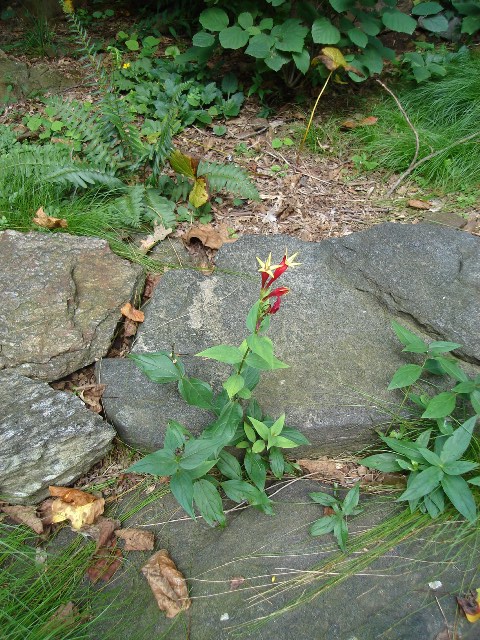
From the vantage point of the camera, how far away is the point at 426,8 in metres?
4.52

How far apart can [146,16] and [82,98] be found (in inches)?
45.1

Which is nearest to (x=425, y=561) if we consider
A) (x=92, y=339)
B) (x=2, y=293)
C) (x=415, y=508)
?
(x=415, y=508)

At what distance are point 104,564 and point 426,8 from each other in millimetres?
4545

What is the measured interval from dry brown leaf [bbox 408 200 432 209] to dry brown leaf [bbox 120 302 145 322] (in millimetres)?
1957

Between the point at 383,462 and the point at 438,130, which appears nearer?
the point at 383,462

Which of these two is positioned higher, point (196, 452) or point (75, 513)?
point (196, 452)

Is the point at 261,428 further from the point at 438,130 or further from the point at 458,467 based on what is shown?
the point at 438,130

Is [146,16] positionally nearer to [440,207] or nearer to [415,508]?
[440,207]

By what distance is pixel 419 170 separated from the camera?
3932 millimetres

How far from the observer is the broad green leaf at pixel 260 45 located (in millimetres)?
3855

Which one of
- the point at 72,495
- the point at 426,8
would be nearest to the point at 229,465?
the point at 72,495

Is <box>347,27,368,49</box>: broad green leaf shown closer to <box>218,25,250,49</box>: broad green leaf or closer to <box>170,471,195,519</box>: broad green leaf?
<box>218,25,250,49</box>: broad green leaf

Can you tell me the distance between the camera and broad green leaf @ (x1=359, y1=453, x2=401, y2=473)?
2.36 metres

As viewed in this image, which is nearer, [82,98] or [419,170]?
[419,170]
